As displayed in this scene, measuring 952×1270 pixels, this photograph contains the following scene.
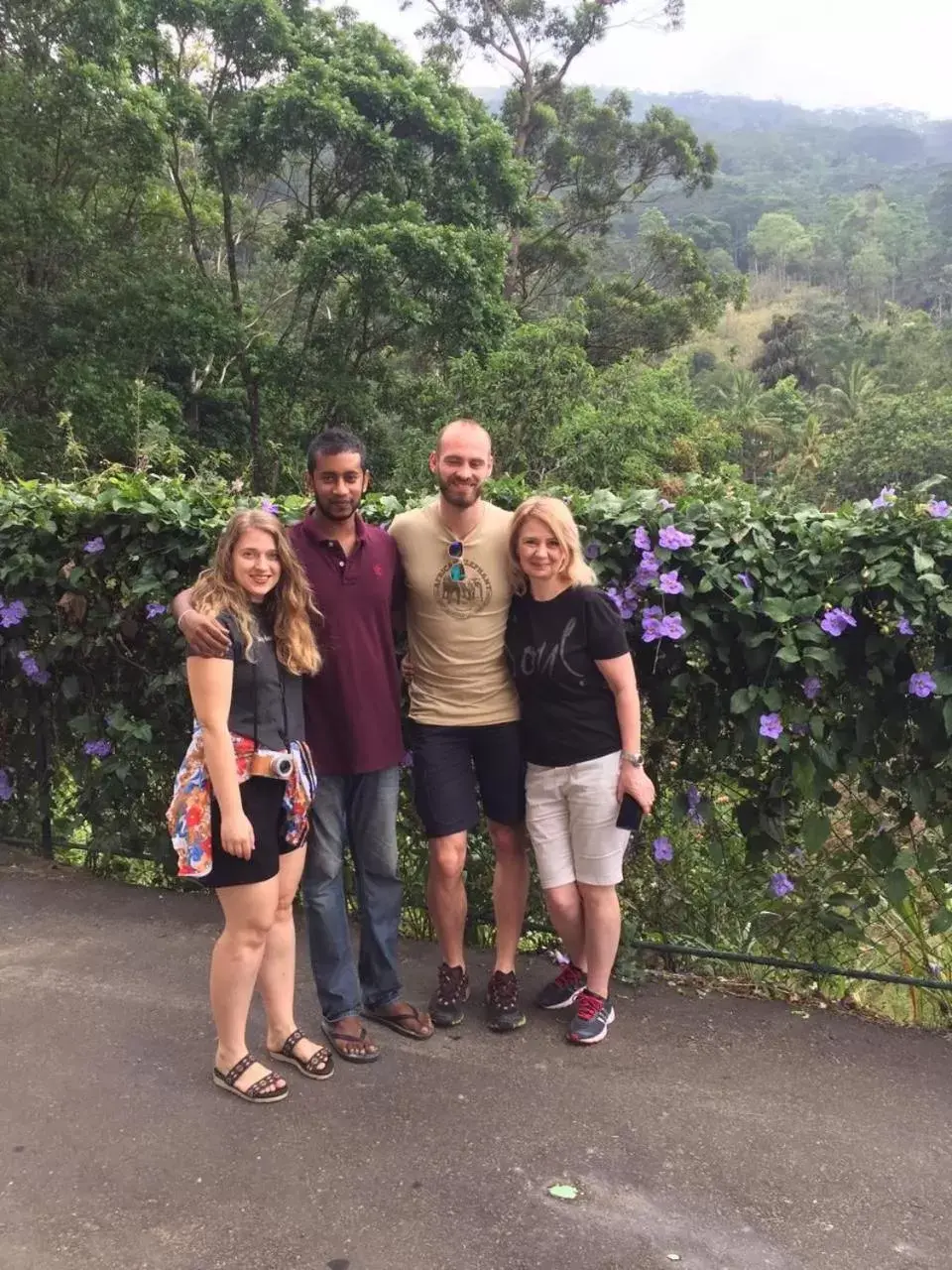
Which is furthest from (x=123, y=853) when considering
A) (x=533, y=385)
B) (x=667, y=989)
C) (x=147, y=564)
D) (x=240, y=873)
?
(x=533, y=385)

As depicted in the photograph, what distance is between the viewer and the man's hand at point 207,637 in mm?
2283

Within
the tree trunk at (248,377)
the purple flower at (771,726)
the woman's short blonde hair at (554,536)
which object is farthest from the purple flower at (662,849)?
the tree trunk at (248,377)

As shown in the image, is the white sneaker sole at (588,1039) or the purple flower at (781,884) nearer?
the white sneaker sole at (588,1039)

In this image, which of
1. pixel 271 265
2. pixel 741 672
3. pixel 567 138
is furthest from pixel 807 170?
pixel 741 672

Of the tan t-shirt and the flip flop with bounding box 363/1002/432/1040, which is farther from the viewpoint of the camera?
the flip flop with bounding box 363/1002/432/1040

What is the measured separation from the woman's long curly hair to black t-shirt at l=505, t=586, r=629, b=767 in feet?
2.10

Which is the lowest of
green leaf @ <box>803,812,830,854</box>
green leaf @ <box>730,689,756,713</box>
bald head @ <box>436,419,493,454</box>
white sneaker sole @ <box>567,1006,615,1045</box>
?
white sneaker sole @ <box>567,1006,615,1045</box>

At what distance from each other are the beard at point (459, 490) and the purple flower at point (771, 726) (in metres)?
1.13

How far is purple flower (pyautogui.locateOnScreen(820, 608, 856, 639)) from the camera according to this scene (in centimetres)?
275

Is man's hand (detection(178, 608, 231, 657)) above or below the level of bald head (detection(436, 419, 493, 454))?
below

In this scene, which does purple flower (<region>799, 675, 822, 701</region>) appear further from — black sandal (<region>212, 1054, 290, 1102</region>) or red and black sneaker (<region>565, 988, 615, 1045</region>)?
black sandal (<region>212, 1054, 290, 1102</region>)

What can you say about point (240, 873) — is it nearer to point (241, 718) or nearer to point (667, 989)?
point (241, 718)

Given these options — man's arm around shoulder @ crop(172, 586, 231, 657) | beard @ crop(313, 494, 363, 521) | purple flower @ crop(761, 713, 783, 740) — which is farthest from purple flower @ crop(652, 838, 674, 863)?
man's arm around shoulder @ crop(172, 586, 231, 657)

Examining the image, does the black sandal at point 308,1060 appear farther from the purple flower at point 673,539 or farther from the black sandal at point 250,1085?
the purple flower at point 673,539
